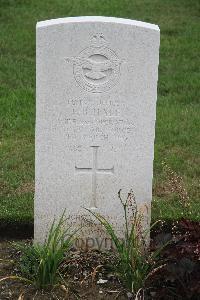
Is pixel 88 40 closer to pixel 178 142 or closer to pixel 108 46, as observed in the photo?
pixel 108 46

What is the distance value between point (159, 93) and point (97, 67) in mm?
3920

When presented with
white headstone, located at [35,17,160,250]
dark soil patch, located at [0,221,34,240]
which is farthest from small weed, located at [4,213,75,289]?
dark soil patch, located at [0,221,34,240]

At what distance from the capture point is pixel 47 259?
14.3 ft

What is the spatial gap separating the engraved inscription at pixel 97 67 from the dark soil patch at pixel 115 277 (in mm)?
1024

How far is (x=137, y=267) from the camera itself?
442cm

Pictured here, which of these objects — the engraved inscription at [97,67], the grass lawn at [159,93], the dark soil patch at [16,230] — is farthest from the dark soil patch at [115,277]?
the engraved inscription at [97,67]

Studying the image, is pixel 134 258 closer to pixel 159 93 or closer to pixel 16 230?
pixel 16 230

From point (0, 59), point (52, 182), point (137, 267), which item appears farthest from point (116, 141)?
point (0, 59)

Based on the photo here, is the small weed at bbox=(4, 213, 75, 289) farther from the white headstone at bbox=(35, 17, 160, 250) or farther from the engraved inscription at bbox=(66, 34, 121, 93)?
the engraved inscription at bbox=(66, 34, 121, 93)

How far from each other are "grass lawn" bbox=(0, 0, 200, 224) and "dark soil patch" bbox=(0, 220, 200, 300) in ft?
2.73

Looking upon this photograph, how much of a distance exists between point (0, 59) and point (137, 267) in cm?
564

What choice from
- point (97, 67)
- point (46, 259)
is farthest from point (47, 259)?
point (97, 67)

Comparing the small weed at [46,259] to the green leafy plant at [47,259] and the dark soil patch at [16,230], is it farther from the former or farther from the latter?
the dark soil patch at [16,230]

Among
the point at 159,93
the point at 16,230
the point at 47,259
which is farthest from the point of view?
the point at 159,93
